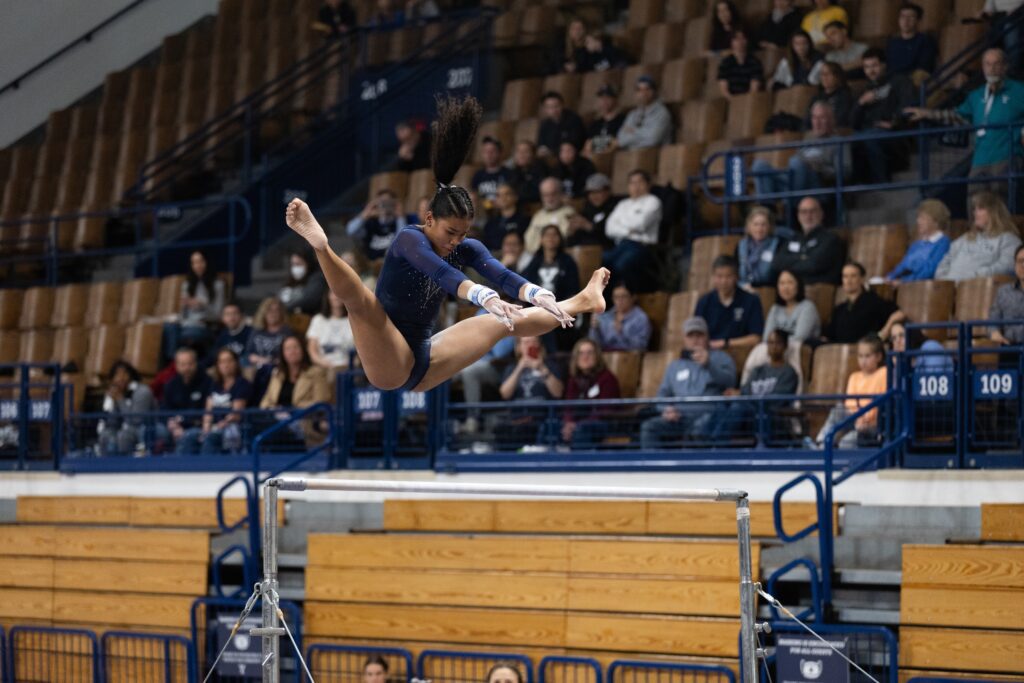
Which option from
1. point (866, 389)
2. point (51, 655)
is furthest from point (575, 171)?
point (51, 655)

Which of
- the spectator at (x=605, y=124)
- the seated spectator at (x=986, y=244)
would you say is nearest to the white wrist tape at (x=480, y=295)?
the seated spectator at (x=986, y=244)

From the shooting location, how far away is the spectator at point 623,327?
11695 mm

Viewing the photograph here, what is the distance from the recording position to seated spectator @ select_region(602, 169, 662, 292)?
12.0 meters

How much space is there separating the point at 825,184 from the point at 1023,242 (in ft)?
6.89

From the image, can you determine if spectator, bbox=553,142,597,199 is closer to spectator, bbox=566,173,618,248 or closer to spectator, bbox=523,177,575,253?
spectator, bbox=566,173,618,248

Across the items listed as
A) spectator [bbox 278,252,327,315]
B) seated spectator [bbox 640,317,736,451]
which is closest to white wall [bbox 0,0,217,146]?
spectator [bbox 278,252,327,315]

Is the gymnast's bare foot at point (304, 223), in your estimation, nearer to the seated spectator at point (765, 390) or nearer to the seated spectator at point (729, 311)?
the seated spectator at point (765, 390)

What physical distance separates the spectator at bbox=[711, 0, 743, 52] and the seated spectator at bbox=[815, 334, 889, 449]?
15.8 feet

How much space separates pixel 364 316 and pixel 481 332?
76 cm

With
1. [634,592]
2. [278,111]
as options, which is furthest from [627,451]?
[278,111]

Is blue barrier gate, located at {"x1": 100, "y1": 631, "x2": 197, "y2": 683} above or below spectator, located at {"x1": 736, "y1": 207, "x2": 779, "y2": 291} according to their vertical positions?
below

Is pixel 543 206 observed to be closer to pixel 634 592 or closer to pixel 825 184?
pixel 825 184

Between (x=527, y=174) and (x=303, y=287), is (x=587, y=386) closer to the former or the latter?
(x=527, y=174)

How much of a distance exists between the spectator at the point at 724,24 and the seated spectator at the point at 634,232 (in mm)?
2362
